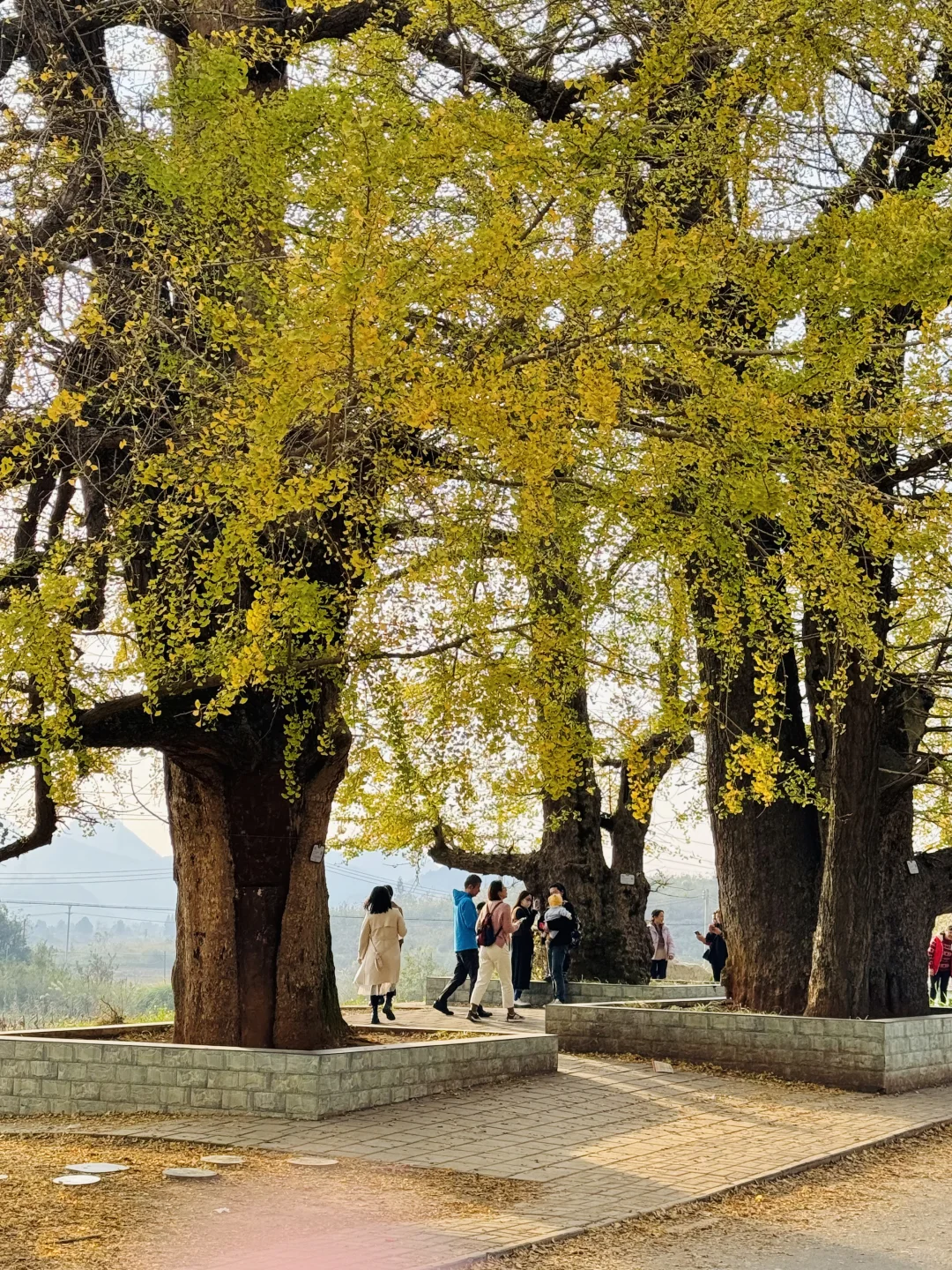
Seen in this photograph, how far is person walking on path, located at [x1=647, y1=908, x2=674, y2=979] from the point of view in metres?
24.5

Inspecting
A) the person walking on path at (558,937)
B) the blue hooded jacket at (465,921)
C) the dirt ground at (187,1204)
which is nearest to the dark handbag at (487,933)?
the blue hooded jacket at (465,921)

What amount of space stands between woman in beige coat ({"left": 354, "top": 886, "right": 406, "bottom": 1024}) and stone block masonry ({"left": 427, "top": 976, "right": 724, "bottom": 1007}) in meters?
3.89

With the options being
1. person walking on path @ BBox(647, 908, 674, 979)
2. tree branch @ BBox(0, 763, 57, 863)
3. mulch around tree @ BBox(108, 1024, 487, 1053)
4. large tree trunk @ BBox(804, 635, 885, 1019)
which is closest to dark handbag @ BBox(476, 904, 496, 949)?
mulch around tree @ BBox(108, 1024, 487, 1053)

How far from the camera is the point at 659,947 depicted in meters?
24.6

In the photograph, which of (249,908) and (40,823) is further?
(40,823)

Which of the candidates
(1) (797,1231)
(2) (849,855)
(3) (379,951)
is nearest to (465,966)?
(3) (379,951)

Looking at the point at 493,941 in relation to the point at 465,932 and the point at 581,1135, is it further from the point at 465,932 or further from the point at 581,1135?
the point at 581,1135

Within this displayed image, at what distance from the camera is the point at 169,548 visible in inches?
389

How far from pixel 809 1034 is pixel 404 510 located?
252 inches

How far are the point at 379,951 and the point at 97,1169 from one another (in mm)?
7813

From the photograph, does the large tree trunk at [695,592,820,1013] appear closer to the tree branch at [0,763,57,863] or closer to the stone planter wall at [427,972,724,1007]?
the stone planter wall at [427,972,724,1007]

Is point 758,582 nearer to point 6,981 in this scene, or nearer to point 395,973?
point 395,973

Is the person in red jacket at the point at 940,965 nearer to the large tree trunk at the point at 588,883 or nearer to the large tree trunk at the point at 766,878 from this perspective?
the large tree trunk at the point at 588,883

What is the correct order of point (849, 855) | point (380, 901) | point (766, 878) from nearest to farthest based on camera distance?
point (849, 855) < point (766, 878) < point (380, 901)
